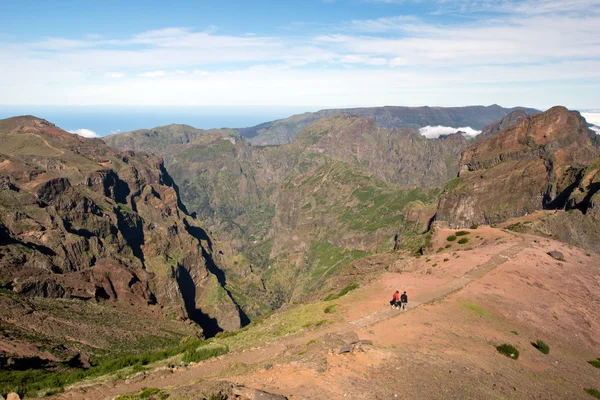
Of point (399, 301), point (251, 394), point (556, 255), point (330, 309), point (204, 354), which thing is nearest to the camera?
point (251, 394)

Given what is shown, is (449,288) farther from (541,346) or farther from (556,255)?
(556,255)

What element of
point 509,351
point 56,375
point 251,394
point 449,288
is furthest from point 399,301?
point 56,375

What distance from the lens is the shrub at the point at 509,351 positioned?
43.5 metres

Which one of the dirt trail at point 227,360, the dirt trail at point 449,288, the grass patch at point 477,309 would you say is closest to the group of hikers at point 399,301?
the dirt trail at point 449,288

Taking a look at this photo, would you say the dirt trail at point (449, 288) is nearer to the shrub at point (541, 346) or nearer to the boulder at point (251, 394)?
the shrub at point (541, 346)

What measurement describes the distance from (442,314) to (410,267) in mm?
24794

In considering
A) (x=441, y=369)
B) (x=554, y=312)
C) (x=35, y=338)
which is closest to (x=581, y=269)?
(x=554, y=312)

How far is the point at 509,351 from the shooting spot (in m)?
44.0

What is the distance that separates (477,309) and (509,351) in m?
10.6

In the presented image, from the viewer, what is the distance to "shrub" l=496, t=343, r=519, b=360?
1713 inches

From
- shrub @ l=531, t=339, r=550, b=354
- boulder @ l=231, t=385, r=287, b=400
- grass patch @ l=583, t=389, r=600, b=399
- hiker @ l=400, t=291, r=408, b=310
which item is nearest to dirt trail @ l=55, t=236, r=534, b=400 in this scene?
hiker @ l=400, t=291, r=408, b=310

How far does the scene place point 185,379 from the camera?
41469mm

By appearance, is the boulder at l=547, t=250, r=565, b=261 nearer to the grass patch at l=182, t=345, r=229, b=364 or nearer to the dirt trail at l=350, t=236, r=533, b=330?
the dirt trail at l=350, t=236, r=533, b=330

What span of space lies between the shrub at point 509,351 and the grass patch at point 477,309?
847 centimetres
